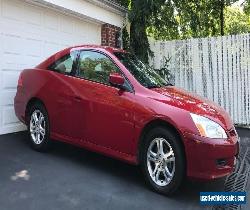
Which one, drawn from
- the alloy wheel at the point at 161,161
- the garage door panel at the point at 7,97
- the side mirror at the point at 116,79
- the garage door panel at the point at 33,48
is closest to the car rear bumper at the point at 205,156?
the alloy wheel at the point at 161,161

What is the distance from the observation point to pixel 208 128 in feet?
17.2

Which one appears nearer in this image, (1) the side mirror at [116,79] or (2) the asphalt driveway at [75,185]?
(2) the asphalt driveway at [75,185]

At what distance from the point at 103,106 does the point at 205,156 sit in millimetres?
1708

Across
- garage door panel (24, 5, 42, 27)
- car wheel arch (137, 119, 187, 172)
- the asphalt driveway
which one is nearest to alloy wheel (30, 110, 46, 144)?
the asphalt driveway

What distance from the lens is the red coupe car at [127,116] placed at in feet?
17.2

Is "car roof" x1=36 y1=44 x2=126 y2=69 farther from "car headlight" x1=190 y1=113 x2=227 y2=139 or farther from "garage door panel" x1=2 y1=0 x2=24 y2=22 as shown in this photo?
"car headlight" x1=190 y1=113 x2=227 y2=139

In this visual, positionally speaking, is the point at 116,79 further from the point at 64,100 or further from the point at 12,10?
the point at 12,10

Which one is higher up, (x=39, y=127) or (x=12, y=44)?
(x=12, y=44)

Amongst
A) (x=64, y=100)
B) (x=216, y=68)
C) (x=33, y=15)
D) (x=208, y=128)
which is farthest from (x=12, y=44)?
(x=216, y=68)

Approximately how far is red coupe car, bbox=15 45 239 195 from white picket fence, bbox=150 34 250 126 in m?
5.10

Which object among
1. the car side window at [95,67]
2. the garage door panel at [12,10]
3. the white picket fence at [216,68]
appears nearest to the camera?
the car side window at [95,67]

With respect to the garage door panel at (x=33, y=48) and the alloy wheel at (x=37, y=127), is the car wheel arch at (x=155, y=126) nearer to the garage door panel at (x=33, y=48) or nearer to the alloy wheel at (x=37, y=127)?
the alloy wheel at (x=37, y=127)

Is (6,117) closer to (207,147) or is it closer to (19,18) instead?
(19,18)

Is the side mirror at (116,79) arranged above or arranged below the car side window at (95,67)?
below
